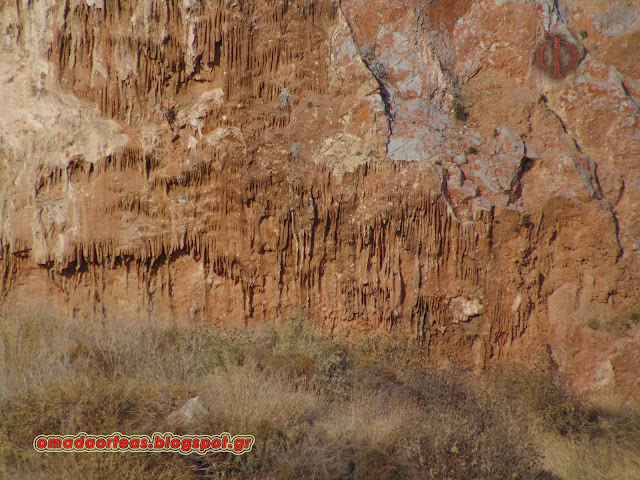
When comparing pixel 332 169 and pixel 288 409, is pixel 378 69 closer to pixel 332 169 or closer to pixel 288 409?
pixel 332 169

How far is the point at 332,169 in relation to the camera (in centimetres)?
845

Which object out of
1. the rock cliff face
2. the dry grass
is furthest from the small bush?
the dry grass

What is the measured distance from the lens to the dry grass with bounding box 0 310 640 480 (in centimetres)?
529

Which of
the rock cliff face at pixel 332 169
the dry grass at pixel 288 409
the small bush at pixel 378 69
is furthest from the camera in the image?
the small bush at pixel 378 69

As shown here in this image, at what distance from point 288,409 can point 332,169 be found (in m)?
3.81

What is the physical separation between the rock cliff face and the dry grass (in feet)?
2.32

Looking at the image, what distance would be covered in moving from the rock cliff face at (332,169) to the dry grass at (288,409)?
0.71m

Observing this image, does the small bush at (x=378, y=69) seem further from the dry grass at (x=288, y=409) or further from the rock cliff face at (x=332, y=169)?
the dry grass at (x=288, y=409)

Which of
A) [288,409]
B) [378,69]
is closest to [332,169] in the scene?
[378,69]

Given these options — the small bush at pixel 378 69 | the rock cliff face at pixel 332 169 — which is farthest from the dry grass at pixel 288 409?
the small bush at pixel 378 69

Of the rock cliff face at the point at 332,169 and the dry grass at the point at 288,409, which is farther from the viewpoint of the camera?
the rock cliff face at the point at 332,169

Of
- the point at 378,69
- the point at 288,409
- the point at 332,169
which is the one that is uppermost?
the point at 378,69

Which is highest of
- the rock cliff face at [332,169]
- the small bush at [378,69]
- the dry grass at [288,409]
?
the small bush at [378,69]

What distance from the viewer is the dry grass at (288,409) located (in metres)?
5.29
